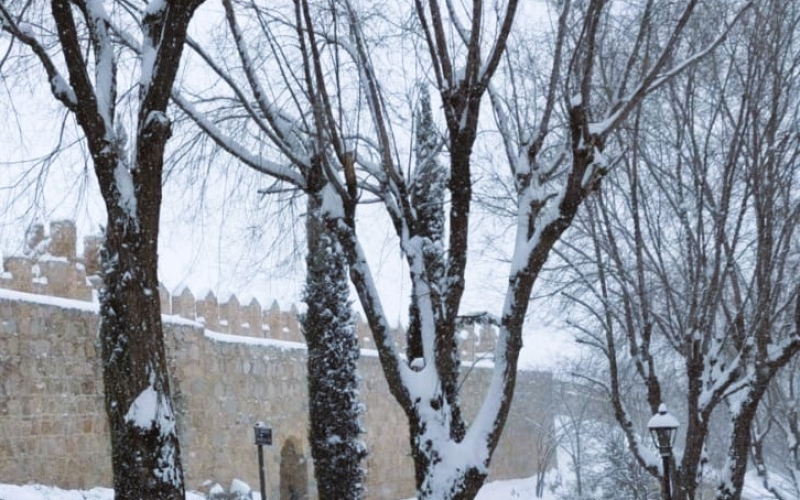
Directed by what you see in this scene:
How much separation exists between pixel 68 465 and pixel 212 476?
10.2 ft

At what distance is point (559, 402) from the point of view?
30.3 m

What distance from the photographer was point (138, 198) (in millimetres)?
5395

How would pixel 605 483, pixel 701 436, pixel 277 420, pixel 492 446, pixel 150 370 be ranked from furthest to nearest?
pixel 605 483 < pixel 277 420 < pixel 701 436 < pixel 492 446 < pixel 150 370

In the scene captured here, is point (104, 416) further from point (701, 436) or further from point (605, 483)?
point (605, 483)

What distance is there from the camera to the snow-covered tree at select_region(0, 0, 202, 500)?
5.23 m

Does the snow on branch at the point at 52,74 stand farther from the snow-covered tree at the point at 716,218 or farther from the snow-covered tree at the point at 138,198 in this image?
the snow-covered tree at the point at 716,218

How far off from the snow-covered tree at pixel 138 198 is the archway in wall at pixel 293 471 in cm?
1076

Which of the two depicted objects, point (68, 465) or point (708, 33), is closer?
point (708, 33)

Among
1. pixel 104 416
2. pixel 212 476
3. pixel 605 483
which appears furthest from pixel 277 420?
pixel 605 483

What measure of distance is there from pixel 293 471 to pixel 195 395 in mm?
3252

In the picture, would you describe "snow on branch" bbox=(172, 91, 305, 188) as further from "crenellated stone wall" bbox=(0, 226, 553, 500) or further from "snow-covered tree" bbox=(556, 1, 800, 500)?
"snow-covered tree" bbox=(556, 1, 800, 500)

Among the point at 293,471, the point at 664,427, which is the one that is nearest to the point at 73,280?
the point at 293,471

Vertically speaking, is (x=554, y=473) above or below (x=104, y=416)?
below

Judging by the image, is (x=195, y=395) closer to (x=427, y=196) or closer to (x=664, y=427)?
(x=427, y=196)
